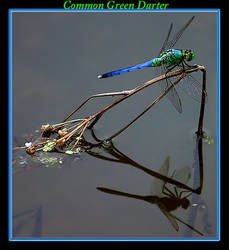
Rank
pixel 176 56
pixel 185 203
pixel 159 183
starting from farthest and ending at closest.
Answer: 1. pixel 176 56
2. pixel 159 183
3. pixel 185 203

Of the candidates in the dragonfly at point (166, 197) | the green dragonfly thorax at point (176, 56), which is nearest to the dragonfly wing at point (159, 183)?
the dragonfly at point (166, 197)

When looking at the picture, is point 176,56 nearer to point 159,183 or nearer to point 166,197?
point 159,183

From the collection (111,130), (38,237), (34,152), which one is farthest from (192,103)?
(38,237)

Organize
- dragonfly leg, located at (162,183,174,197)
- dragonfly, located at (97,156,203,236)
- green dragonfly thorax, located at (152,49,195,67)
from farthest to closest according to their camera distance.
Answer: green dragonfly thorax, located at (152,49,195,67) < dragonfly leg, located at (162,183,174,197) < dragonfly, located at (97,156,203,236)

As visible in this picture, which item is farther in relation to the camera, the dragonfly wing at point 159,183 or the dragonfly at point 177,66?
the dragonfly at point 177,66

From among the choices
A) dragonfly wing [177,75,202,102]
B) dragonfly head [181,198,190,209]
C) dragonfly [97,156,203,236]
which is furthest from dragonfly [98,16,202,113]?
dragonfly head [181,198,190,209]

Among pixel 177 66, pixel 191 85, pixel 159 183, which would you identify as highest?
pixel 177 66

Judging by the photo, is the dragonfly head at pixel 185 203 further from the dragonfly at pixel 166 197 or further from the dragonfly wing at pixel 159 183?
the dragonfly wing at pixel 159 183

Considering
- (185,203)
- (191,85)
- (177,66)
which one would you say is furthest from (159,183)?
(177,66)

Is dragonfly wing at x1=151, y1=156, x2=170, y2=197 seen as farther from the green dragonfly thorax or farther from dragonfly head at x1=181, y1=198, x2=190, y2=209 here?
the green dragonfly thorax

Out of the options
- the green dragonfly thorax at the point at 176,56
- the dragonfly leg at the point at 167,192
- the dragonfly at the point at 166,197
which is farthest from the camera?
the green dragonfly thorax at the point at 176,56

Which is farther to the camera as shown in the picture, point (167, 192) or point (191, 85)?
point (191, 85)

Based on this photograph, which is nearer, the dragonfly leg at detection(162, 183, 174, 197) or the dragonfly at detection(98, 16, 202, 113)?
the dragonfly leg at detection(162, 183, 174, 197)

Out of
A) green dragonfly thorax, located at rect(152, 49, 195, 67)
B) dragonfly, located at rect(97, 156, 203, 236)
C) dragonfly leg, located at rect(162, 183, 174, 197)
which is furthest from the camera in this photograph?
green dragonfly thorax, located at rect(152, 49, 195, 67)
